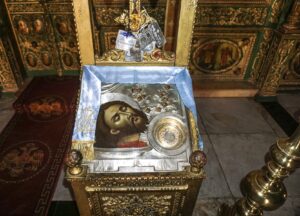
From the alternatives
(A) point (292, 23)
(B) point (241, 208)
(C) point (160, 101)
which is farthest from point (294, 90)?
(B) point (241, 208)

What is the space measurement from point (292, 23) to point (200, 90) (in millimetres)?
1642

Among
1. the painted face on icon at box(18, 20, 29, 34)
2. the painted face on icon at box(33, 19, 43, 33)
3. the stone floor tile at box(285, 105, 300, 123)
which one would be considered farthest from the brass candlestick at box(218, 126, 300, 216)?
the painted face on icon at box(18, 20, 29, 34)

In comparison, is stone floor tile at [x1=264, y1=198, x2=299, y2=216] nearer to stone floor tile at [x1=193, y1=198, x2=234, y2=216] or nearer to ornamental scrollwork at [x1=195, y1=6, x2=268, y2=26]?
stone floor tile at [x1=193, y1=198, x2=234, y2=216]

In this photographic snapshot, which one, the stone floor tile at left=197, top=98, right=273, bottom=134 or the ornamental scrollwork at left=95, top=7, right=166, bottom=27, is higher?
the ornamental scrollwork at left=95, top=7, right=166, bottom=27

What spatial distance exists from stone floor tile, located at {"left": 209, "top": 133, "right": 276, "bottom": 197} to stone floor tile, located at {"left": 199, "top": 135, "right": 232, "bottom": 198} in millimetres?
61

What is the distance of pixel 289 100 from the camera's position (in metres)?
4.17

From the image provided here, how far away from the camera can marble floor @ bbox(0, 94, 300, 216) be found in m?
2.51

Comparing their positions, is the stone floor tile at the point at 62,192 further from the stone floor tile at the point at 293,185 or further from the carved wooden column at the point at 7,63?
the stone floor tile at the point at 293,185

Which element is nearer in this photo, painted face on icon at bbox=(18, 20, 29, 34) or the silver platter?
the silver platter

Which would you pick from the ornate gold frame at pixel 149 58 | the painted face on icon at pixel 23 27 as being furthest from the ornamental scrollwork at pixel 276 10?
the painted face on icon at pixel 23 27

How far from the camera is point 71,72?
429 centimetres

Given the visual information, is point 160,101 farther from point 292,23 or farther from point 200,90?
point 292,23

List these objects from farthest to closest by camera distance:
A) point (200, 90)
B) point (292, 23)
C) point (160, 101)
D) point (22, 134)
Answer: point (200, 90) < point (292, 23) < point (22, 134) < point (160, 101)

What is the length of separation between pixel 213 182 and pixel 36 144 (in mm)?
2272
